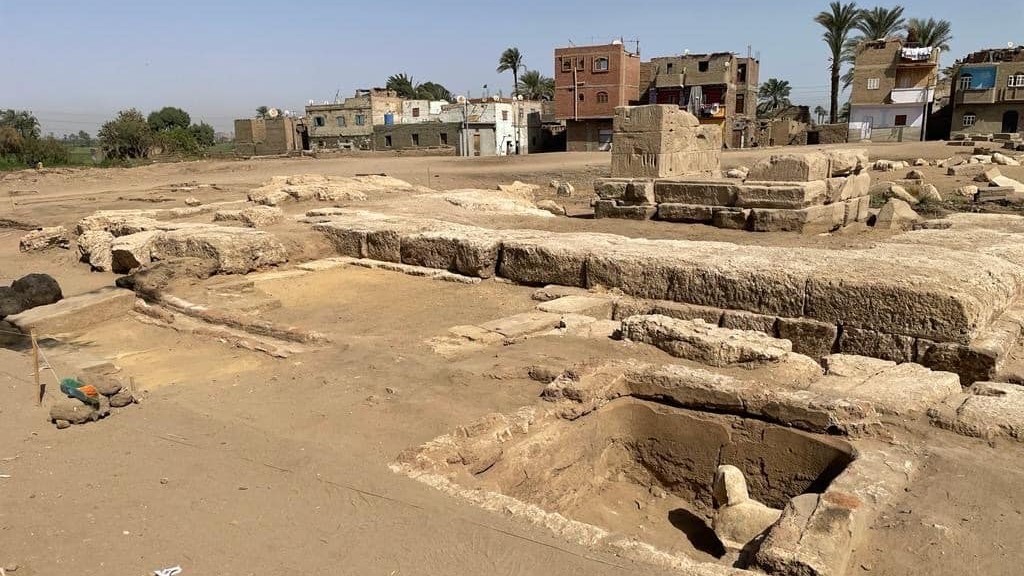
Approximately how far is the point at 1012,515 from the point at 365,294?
A: 592cm

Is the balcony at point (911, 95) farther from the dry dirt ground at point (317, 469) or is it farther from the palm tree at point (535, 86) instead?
the dry dirt ground at point (317, 469)

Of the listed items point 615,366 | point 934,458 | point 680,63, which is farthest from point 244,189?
point 680,63

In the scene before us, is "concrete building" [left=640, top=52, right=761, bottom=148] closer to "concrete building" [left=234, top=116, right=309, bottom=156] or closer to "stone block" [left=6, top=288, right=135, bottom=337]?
"concrete building" [left=234, top=116, right=309, bottom=156]

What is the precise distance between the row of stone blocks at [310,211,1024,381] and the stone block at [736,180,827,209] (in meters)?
2.46

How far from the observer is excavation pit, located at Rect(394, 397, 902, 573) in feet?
12.0

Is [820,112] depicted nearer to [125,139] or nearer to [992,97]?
[992,97]

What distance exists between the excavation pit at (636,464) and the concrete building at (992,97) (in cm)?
4197

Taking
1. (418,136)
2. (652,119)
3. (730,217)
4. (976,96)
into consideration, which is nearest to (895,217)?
(730,217)

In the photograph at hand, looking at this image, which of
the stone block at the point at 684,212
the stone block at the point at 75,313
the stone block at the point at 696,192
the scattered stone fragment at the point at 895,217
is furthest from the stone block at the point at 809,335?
the stone block at the point at 75,313

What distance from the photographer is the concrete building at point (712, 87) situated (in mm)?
39625

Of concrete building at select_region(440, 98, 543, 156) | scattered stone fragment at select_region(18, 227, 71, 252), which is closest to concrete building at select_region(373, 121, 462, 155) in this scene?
concrete building at select_region(440, 98, 543, 156)

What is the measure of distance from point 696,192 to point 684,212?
13.2 inches

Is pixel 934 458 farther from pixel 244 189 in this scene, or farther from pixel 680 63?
pixel 680 63

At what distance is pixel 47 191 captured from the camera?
21.2m
